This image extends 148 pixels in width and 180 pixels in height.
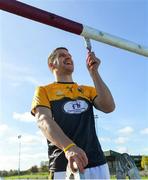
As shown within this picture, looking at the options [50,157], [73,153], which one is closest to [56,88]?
[50,157]

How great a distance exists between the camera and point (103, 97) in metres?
3.56

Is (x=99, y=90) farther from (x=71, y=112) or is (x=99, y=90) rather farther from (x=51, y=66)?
(x=51, y=66)

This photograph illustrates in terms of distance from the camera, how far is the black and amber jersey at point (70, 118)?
10.6 ft

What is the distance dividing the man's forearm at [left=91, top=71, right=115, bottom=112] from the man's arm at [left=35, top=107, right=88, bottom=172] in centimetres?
57

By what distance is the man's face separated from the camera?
377cm

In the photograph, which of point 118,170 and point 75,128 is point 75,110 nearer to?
point 75,128

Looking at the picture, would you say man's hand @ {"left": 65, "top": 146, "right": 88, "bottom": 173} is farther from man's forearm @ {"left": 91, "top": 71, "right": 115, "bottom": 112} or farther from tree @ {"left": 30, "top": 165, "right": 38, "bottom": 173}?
tree @ {"left": 30, "top": 165, "right": 38, "bottom": 173}

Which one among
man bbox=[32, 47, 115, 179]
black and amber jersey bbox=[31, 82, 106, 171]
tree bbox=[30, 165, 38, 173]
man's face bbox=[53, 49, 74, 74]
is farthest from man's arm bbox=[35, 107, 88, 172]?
tree bbox=[30, 165, 38, 173]

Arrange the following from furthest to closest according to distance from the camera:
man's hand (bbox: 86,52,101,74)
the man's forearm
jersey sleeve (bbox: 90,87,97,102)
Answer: jersey sleeve (bbox: 90,87,97,102) < the man's forearm < man's hand (bbox: 86,52,101,74)

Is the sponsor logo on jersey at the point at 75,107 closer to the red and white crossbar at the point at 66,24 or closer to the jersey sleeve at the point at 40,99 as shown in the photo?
the jersey sleeve at the point at 40,99

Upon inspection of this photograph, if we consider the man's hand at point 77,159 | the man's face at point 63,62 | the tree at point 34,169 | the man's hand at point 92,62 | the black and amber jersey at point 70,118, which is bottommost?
the man's hand at point 77,159

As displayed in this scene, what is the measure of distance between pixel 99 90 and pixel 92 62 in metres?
0.32

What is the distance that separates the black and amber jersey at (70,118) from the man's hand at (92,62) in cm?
33

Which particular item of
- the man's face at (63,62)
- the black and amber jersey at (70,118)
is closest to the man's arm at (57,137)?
the black and amber jersey at (70,118)
